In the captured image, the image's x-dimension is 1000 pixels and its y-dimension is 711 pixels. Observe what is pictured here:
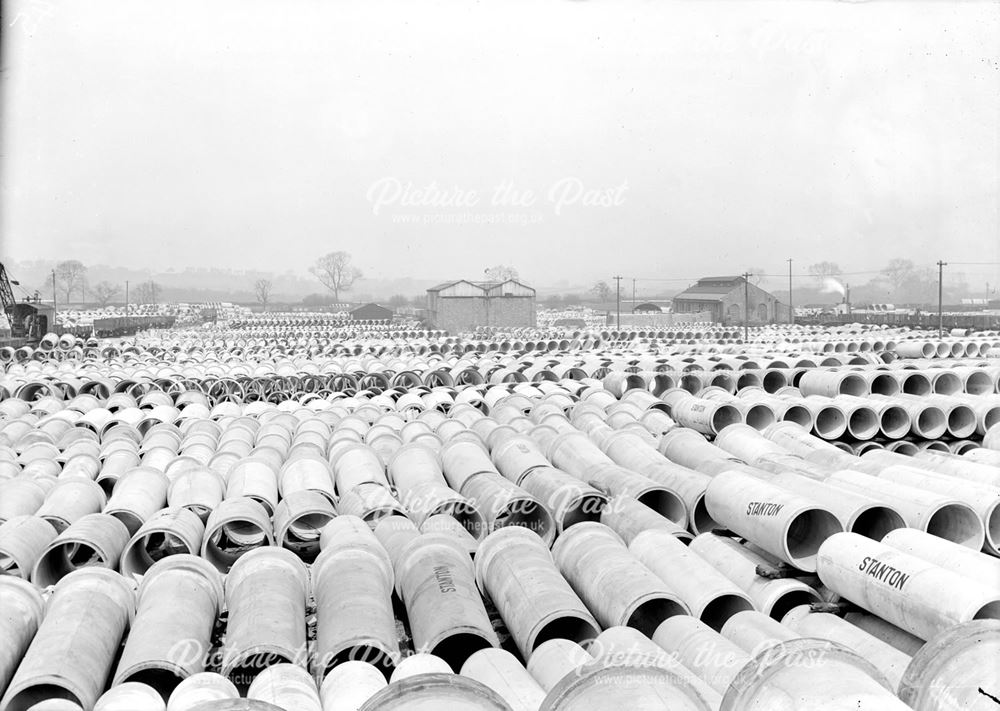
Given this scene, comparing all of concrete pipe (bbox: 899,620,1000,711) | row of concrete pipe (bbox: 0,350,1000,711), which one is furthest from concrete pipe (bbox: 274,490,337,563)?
concrete pipe (bbox: 899,620,1000,711)

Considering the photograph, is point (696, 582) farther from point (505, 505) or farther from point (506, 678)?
point (505, 505)

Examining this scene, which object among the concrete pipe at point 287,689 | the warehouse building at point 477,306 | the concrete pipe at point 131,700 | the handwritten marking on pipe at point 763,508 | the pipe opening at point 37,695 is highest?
the warehouse building at point 477,306

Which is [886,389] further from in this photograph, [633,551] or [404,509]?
[404,509]

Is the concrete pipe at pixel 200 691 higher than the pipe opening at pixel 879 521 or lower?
lower

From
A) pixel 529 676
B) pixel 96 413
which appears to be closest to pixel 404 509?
pixel 529 676

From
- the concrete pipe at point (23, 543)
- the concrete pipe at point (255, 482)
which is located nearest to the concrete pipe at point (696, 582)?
the concrete pipe at point (255, 482)

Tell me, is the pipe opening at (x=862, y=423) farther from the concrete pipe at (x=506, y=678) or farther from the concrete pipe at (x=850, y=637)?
the concrete pipe at (x=506, y=678)
